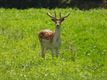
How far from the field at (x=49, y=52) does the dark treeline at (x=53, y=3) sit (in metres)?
7.25

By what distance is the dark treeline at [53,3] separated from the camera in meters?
36.6

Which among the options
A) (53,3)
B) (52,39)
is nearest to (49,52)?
(52,39)

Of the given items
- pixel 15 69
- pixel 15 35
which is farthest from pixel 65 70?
pixel 15 35

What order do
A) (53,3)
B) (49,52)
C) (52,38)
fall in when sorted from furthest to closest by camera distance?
(53,3), (49,52), (52,38)

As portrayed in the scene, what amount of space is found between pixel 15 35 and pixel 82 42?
10.8 feet

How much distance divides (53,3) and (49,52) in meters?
19.3

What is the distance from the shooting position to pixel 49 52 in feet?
62.0

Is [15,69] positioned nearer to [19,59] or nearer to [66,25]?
[19,59]

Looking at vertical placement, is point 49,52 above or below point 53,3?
below

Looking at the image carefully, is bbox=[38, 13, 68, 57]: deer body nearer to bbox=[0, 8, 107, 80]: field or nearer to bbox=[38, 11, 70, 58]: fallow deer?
bbox=[38, 11, 70, 58]: fallow deer

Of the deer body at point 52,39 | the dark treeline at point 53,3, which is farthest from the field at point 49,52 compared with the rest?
the dark treeline at point 53,3

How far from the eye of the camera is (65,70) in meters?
15.5

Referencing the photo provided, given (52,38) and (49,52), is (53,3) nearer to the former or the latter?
(49,52)

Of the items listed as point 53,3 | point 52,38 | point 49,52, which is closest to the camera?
point 52,38
